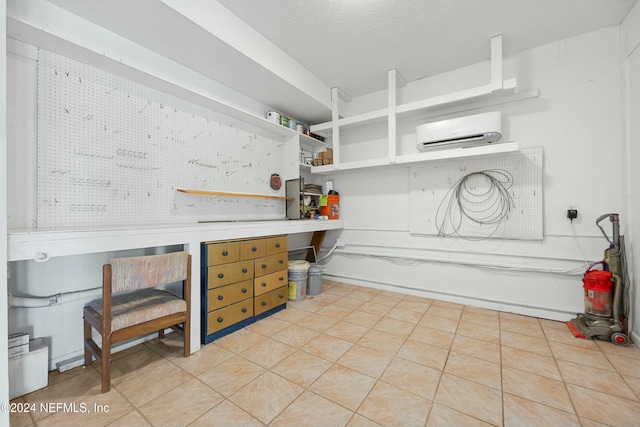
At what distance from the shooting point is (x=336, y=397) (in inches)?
59.9

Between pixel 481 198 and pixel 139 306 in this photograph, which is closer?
pixel 139 306

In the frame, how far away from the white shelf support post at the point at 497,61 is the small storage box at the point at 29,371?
4218 mm

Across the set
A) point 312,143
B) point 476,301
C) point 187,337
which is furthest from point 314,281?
point 312,143

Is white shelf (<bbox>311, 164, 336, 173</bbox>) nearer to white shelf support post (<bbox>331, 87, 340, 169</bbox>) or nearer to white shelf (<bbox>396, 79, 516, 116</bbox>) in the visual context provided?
white shelf support post (<bbox>331, 87, 340, 169</bbox>)

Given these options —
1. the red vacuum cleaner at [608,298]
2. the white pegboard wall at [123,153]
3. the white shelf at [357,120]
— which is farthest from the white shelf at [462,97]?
the white pegboard wall at [123,153]

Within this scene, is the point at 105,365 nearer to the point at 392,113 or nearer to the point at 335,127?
the point at 335,127

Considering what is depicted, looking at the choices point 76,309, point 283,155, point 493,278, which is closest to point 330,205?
point 283,155

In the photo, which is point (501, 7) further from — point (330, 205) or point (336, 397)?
point (336, 397)

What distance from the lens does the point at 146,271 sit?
5.45 feet

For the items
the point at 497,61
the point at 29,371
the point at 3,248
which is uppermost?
the point at 497,61

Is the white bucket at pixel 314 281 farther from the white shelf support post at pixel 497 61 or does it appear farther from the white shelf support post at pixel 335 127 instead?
the white shelf support post at pixel 497 61

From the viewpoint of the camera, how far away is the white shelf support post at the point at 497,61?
254cm

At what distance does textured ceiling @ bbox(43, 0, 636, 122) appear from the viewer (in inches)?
78.5

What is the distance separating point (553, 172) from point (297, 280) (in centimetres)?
302
